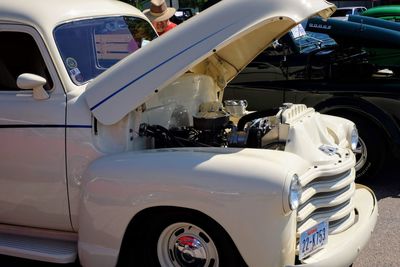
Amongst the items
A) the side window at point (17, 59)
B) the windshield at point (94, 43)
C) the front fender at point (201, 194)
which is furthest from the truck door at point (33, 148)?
the front fender at point (201, 194)

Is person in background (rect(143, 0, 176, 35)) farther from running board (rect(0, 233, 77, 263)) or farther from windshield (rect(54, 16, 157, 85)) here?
running board (rect(0, 233, 77, 263))

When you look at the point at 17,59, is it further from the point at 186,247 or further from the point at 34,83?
the point at 186,247

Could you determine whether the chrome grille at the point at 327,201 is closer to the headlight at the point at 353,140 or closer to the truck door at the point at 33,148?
the headlight at the point at 353,140

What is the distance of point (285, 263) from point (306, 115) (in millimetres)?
1306

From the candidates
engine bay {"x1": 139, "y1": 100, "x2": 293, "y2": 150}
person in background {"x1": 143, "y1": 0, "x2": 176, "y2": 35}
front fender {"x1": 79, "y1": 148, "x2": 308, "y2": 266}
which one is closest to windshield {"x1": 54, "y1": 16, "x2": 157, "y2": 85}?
engine bay {"x1": 139, "y1": 100, "x2": 293, "y2": 150}

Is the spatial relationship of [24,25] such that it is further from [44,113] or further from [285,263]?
[285,263]

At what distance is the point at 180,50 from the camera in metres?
3.08

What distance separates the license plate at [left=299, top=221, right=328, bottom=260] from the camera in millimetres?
2801

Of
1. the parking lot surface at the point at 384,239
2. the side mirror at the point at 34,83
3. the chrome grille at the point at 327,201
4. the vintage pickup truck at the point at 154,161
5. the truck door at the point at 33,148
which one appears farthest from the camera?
the parking lot surface at the point at 384,239

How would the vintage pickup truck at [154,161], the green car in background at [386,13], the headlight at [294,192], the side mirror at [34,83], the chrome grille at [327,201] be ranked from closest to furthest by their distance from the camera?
1. the headlight at [294,192]
2. the vintage pickup truck at [154,161]
3. the chrome grille at [327,201]
4. the side mirror at [34,83]
5. the green car in background at [386,13]

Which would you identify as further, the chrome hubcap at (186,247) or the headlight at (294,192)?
the chrome hubcap at (186,247)

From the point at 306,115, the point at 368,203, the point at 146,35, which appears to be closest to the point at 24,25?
the point at 146,35

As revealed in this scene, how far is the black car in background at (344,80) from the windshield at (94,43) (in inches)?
78.3

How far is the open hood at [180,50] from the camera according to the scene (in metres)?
3.00
